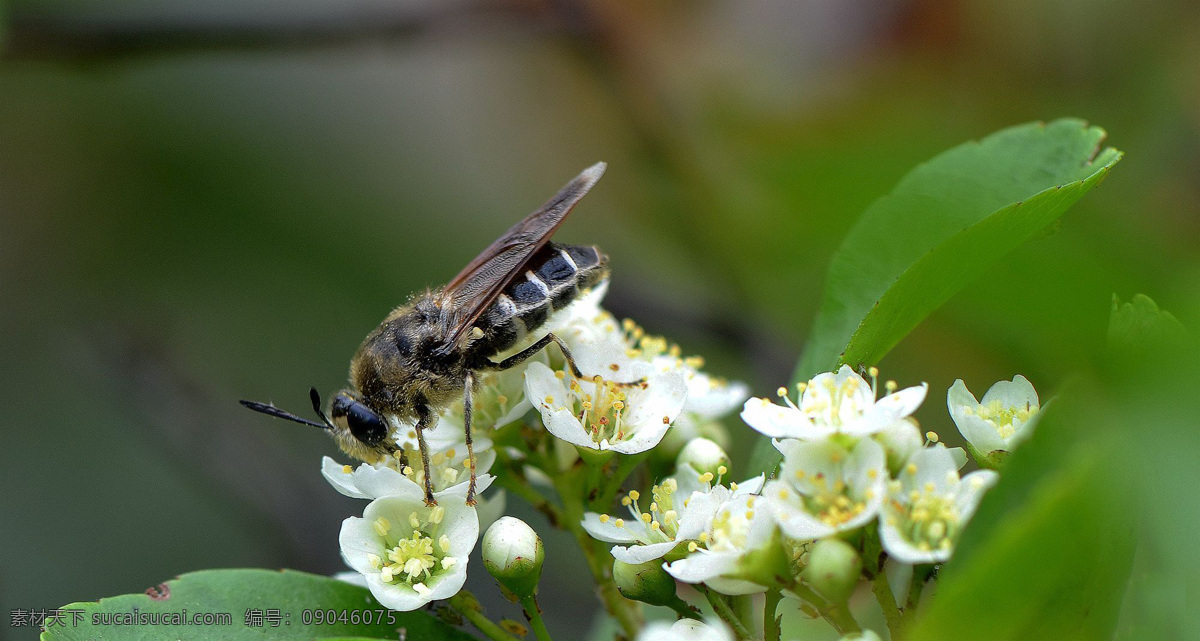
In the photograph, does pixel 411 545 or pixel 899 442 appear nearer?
pixel 899 442

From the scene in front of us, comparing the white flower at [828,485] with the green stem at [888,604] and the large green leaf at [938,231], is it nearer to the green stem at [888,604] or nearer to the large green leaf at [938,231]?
the green stem at [888,604]

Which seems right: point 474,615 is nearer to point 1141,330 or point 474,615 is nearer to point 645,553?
point 645,553

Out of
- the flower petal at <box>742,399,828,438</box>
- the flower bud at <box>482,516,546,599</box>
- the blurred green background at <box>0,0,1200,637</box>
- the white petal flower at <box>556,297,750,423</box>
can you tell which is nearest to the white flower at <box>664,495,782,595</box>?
the flower petal at <box>742,399,828,438</box>

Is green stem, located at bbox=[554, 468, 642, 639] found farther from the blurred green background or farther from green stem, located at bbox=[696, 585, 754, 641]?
the blurred green background

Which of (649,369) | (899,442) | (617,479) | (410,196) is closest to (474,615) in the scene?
(617,479)

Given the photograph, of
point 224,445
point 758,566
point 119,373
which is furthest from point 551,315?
point 119,373

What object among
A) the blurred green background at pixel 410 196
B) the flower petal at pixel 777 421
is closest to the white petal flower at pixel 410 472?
the flower petal at pixel 777 421
